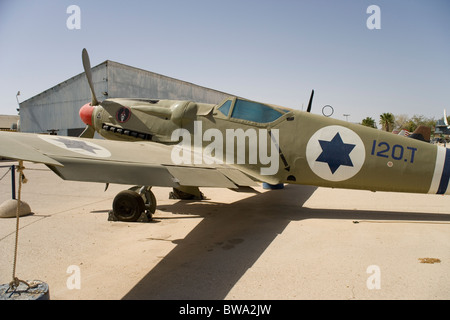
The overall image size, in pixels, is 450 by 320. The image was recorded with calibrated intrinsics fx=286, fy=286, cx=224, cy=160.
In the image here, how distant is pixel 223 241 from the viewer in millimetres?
5043

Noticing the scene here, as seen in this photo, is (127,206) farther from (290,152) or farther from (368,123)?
(368,123)

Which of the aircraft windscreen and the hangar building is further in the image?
the hangar building

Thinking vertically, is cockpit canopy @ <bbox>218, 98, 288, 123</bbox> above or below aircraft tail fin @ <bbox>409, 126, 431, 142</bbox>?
A: above

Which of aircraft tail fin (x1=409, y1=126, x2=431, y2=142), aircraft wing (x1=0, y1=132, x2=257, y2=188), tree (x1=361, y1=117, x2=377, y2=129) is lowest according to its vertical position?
aircraft wing (x1=0, y1=132, x2=257, y2=188)

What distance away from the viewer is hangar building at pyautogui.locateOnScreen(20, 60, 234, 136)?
22500 millimetres

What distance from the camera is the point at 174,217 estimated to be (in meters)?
6.63

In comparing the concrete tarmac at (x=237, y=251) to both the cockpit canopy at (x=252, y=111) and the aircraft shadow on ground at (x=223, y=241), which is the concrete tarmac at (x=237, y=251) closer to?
the aircraft shadow on ground at (x=223, y=241)

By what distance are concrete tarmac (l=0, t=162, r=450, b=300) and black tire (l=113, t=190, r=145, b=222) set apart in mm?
204

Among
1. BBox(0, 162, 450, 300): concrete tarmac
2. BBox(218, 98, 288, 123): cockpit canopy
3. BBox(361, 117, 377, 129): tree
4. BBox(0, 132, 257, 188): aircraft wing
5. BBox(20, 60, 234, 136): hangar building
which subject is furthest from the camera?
BBox(361, 117, 377, 129): tree

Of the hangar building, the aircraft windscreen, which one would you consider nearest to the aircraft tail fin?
the aircraft windscreen

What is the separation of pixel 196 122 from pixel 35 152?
396 centimetres

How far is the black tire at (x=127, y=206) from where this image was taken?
6180 millimetres

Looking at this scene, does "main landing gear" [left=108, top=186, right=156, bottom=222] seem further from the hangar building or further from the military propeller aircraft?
the hangar building

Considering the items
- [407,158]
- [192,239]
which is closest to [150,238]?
[192,239]
